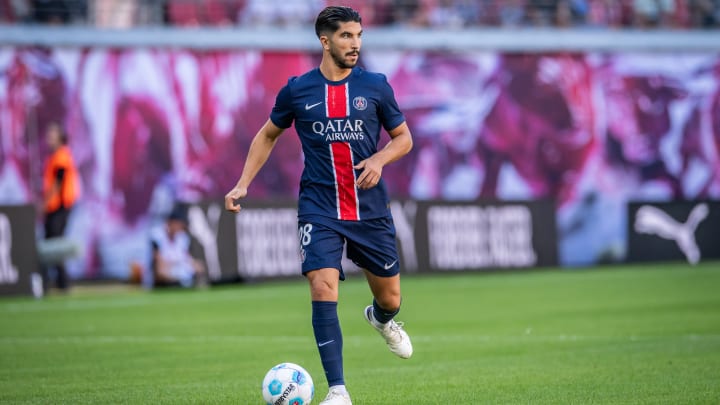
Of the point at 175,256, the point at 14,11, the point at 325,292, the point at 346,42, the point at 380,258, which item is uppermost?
the point at 14,11

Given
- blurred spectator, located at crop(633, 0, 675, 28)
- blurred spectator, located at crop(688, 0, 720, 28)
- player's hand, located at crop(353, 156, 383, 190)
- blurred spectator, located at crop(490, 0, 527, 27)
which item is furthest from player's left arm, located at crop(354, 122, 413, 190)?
blurred spectator, located at crop(688, 0, 720, 28)

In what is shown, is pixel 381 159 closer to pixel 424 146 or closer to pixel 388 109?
pixel 388 109

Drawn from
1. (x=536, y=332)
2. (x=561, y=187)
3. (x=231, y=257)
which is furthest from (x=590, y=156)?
(x=536, y=332)

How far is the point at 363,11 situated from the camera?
1126 inches

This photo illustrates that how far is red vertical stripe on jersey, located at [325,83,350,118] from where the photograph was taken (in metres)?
8.35

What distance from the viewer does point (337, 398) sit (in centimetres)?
771

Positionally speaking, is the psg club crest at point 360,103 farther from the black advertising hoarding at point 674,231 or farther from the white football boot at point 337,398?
the black advertising hoarding at point 674,231

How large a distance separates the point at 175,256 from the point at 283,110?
1321 cm

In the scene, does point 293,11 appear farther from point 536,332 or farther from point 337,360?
point 337,360

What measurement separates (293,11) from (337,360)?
20679 mm

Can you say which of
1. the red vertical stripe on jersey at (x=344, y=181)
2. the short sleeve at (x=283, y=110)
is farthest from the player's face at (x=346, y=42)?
the red vertical stripe on jersey at (x=344, y=181)

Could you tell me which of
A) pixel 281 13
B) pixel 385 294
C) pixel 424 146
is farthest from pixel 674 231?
pixel 385 294

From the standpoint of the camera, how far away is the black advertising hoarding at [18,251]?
1877 cm

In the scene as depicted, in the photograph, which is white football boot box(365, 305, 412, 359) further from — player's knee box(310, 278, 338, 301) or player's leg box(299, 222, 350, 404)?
player's knee box(310, 278, 338, 301)
